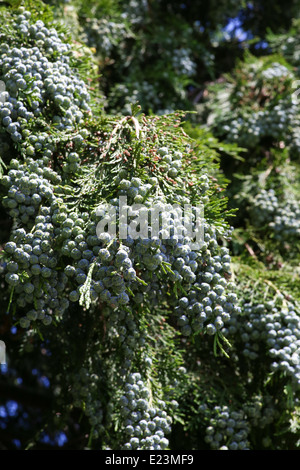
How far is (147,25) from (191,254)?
145 centimetres

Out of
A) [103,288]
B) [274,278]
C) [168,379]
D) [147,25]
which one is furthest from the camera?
[147,25]

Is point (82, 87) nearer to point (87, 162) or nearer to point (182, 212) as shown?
point (87, 162)

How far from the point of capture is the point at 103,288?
1.08 metres

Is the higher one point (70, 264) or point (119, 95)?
point (119, 95)

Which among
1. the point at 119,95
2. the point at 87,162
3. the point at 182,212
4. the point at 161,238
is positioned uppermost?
the point at 119,95

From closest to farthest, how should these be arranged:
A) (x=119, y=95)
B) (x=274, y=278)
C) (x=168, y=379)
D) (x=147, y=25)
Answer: (x=168, y=379), (x=274, y=278), (x=119, y=95), (x=147, y=25)

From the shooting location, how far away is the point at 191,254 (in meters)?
1.17

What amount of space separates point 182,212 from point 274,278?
62 cm

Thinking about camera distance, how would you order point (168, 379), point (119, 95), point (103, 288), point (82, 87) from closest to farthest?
point (103, 288) < point (82, 87) < point (168, 379) < point (119, 95)
